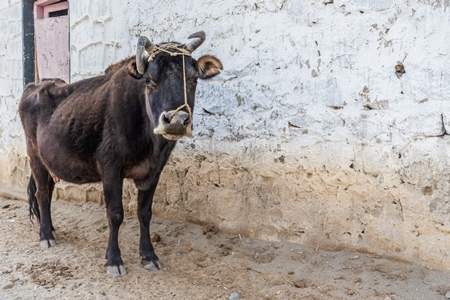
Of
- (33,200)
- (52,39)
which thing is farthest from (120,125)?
(52,39)

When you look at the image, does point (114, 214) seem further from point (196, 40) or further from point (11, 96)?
point (11, 96)

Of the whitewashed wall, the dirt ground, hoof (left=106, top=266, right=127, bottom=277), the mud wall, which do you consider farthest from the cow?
the whitewashed wall

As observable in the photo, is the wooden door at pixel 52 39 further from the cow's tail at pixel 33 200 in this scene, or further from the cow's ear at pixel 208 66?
the cow's ear at pixel 208 66

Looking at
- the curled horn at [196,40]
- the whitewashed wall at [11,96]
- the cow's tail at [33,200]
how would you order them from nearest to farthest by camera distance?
the curled horn at [196,40] → the cow's tail at [33,200] → the whitewashed wall at [11,96]

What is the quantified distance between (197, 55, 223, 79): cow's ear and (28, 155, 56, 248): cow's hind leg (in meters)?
2.21

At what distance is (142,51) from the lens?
3.89 metres

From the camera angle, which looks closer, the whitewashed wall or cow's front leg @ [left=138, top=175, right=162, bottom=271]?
→ cow's front leg @ [left=138, top=175, right=162, bottom=271]

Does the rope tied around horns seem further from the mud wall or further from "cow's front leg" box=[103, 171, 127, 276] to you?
"cow's front leg" box=[103, 171, 127, 276]

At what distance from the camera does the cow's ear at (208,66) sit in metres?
4.13

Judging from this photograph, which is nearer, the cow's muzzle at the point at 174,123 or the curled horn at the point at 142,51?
the cow's muzzle at the point at 174,123

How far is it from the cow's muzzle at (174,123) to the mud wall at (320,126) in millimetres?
1029

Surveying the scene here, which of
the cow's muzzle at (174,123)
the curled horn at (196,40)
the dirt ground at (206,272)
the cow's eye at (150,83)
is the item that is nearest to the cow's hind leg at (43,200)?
the dirt ground at (206,272)

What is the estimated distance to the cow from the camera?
3910 mm

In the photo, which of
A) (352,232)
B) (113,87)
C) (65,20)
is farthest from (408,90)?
(65,20)
